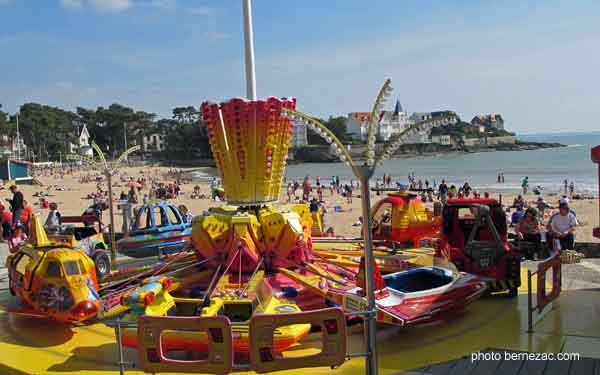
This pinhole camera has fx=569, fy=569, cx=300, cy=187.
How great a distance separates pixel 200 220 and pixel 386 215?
5630mm

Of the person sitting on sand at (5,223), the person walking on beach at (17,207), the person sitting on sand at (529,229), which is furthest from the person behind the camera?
the person sitting on sand at (5,223)

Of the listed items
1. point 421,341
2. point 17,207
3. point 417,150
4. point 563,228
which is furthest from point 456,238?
point 417,150

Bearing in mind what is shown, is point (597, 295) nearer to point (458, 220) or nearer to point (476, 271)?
point (476, 271)

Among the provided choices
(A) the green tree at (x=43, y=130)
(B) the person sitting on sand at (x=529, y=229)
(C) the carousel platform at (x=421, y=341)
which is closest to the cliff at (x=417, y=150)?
(A) the green tree at (x=43, y=130)

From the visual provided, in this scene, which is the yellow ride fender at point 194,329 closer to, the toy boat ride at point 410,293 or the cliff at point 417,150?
the toy boat ride at point 410,293

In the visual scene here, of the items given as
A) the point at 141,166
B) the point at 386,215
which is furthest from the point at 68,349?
the point at 141,166

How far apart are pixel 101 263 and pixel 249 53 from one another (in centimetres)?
589

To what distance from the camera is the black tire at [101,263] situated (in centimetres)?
1267

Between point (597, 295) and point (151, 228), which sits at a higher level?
point (151, 228)

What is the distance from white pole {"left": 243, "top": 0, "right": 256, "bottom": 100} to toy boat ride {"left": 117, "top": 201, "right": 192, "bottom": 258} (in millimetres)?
4401

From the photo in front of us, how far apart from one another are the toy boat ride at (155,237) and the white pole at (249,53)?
14.4ft

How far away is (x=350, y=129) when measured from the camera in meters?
139

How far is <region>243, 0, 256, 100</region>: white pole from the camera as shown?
1075cm

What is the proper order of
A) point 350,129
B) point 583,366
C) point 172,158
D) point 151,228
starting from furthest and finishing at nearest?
1. point 350,129
2. point 172,158
3. point 151,228
4. point 583,366
